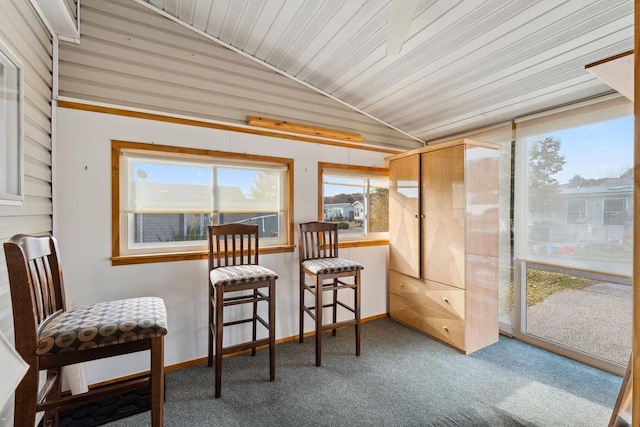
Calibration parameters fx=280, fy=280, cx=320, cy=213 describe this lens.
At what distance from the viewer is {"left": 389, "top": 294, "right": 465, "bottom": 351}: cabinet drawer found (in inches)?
106

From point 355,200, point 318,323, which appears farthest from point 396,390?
point 355,200

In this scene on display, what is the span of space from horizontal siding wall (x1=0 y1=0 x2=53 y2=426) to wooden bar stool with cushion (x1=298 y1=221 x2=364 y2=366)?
1905mm

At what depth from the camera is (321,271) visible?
2.49m

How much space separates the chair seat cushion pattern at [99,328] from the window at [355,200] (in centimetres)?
198

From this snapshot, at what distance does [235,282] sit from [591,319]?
306 cm

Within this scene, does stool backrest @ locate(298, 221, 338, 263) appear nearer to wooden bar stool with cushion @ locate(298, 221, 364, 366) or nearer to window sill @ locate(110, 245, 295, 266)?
wooden bar stool with cushion @ locate(298, 221, 364, 366)

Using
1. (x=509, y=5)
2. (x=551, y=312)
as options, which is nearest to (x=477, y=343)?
(x=551, y=312)

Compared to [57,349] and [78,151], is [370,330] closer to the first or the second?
[57,349]

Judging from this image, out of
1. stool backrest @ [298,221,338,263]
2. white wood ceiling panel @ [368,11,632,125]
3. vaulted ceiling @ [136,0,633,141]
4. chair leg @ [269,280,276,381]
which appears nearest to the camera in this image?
vaulted ceiling @ [136,0,633,141]

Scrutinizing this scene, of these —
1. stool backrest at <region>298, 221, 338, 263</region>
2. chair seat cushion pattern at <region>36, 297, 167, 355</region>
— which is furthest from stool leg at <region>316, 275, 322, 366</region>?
chair seat cushion pattern at <region>36, 297, 167, 355</region>

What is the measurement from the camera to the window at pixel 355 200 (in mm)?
3221

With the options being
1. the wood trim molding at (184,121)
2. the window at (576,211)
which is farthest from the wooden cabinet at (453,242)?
the wood trim molding at (184,121)

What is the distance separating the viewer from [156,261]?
2314 millimetres

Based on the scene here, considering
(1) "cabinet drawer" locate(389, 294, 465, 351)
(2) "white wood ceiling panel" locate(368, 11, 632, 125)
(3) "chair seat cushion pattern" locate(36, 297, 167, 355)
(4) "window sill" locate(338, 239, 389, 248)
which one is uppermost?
(2) "white wood ceiling panel" locate(368, 11, 632, 125)
